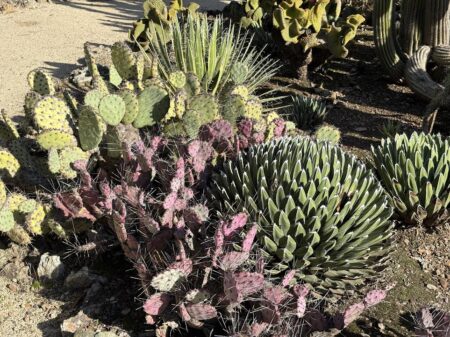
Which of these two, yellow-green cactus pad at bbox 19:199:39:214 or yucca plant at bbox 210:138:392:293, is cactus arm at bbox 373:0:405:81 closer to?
yucca plant at bbox 210:138:392:293

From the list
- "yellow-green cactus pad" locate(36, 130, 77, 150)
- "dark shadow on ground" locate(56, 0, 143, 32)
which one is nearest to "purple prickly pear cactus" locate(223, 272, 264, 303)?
"yellow-green cactus pad" locate(36, 130, 77, 150)

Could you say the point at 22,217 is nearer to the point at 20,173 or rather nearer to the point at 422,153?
the point at 20,173

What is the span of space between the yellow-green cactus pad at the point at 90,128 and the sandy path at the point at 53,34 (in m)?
2.45

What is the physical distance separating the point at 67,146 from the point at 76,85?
2787 mm

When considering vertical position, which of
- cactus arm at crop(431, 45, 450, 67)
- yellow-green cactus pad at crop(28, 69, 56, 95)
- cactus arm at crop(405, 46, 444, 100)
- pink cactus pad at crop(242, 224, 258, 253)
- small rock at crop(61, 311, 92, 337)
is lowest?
small rock at crop(61, 311, 92, 337)

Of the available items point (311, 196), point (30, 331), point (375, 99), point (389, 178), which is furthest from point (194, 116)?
point (375, 99)

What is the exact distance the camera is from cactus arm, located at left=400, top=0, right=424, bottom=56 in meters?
5.98

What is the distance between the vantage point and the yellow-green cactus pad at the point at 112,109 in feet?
12.0

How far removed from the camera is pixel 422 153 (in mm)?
3738

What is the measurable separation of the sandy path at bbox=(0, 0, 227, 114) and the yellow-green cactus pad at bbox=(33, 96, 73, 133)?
7.13 feet

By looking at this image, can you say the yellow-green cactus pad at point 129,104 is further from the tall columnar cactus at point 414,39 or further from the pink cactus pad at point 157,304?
the tall columnar cactus at point 414,39

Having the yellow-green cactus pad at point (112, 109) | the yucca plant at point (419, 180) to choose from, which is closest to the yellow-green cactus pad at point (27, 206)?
the yellow-green cactus pad at point (112, 109)

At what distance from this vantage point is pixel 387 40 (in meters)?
6.02

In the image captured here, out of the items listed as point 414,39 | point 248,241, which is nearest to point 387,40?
point 414,39
